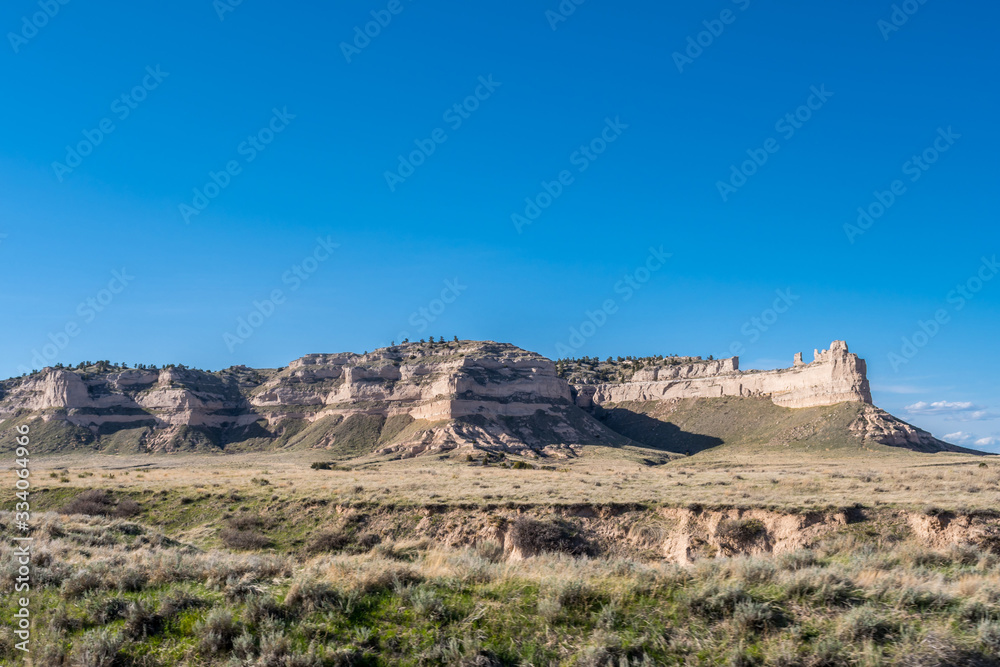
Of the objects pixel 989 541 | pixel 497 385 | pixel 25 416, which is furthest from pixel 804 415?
pixel 25 416

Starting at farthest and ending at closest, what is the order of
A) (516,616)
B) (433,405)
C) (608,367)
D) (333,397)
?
(608,367)
(333,397)
(433,405)
(516,616)

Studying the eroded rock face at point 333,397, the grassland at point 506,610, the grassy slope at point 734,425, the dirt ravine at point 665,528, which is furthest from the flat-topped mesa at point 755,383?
the grassland at point 506,610

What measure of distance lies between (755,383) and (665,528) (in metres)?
88.4

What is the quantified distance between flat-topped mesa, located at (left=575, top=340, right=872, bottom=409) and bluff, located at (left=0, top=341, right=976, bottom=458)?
202mm

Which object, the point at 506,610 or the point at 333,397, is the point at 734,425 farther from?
the point at 506,610

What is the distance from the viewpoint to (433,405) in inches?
3920

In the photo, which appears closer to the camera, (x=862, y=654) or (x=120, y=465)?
(x=862, y=654)

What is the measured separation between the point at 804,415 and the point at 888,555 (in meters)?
85.4

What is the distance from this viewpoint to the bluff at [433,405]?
3556 inches

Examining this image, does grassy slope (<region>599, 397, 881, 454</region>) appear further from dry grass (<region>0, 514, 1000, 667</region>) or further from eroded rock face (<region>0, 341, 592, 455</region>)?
dry grass (<region>0, 514, 1000, 667</region>)

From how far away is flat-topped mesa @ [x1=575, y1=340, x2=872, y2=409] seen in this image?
291ft

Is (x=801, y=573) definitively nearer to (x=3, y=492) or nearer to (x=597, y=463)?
(x=3, y=492)

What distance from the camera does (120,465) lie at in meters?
75.9

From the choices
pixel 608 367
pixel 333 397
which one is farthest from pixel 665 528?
pixel 608 367
